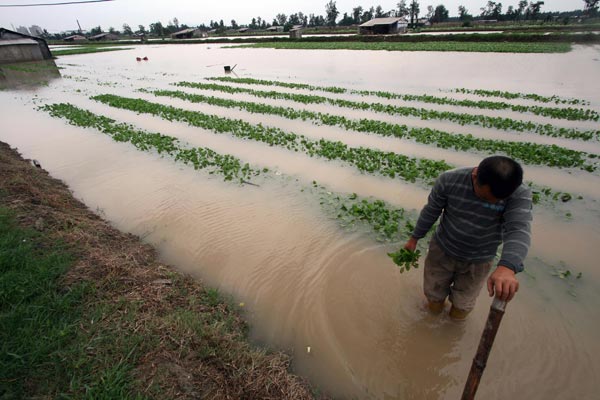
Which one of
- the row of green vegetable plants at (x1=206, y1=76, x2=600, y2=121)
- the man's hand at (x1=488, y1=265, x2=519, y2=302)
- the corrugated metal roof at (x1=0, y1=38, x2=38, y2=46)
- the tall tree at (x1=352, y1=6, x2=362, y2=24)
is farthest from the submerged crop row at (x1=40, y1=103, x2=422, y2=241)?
the tall tree at (x1=352, y1=6, x2=362, y2=24)

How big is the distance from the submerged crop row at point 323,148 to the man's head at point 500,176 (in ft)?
18.4

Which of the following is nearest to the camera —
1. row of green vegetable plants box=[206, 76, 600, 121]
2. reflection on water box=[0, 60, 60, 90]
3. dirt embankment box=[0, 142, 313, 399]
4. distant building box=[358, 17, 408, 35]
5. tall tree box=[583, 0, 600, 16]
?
dirt embankment box=[0, 142, 313, 399]

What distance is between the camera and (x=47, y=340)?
2949 millimetres

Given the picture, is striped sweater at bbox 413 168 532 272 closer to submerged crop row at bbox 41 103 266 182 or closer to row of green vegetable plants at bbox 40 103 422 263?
row of green vegetable plants at bbox 40 103 422 263

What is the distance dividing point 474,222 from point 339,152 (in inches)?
273

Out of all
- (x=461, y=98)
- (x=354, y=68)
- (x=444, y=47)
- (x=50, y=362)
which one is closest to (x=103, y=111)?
(x=50, y=362)

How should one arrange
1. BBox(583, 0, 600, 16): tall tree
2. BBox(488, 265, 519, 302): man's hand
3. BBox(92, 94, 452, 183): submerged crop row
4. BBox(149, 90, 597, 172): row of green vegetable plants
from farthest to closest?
1. BBox(583, 0, 600, 16): tall tree
2. BBox(149, 90, 597, 172): row of green vegetable plants
3. BBox(92, 94, 452, 183): submerged crop row
4. BBox(488, 265, 519, 302): man's hand

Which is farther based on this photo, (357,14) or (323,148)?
(357,14)

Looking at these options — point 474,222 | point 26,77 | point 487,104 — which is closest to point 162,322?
point 474,222

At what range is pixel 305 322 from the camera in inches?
168

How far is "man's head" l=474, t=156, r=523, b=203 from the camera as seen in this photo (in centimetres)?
226

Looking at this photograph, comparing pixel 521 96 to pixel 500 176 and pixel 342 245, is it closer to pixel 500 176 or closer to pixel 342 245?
pixel 342 245

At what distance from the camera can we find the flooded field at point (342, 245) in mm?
3680

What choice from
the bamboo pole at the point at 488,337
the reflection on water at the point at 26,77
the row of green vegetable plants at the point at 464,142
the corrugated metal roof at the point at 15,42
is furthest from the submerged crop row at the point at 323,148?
the corrugated metal roof at the point at 15,42
